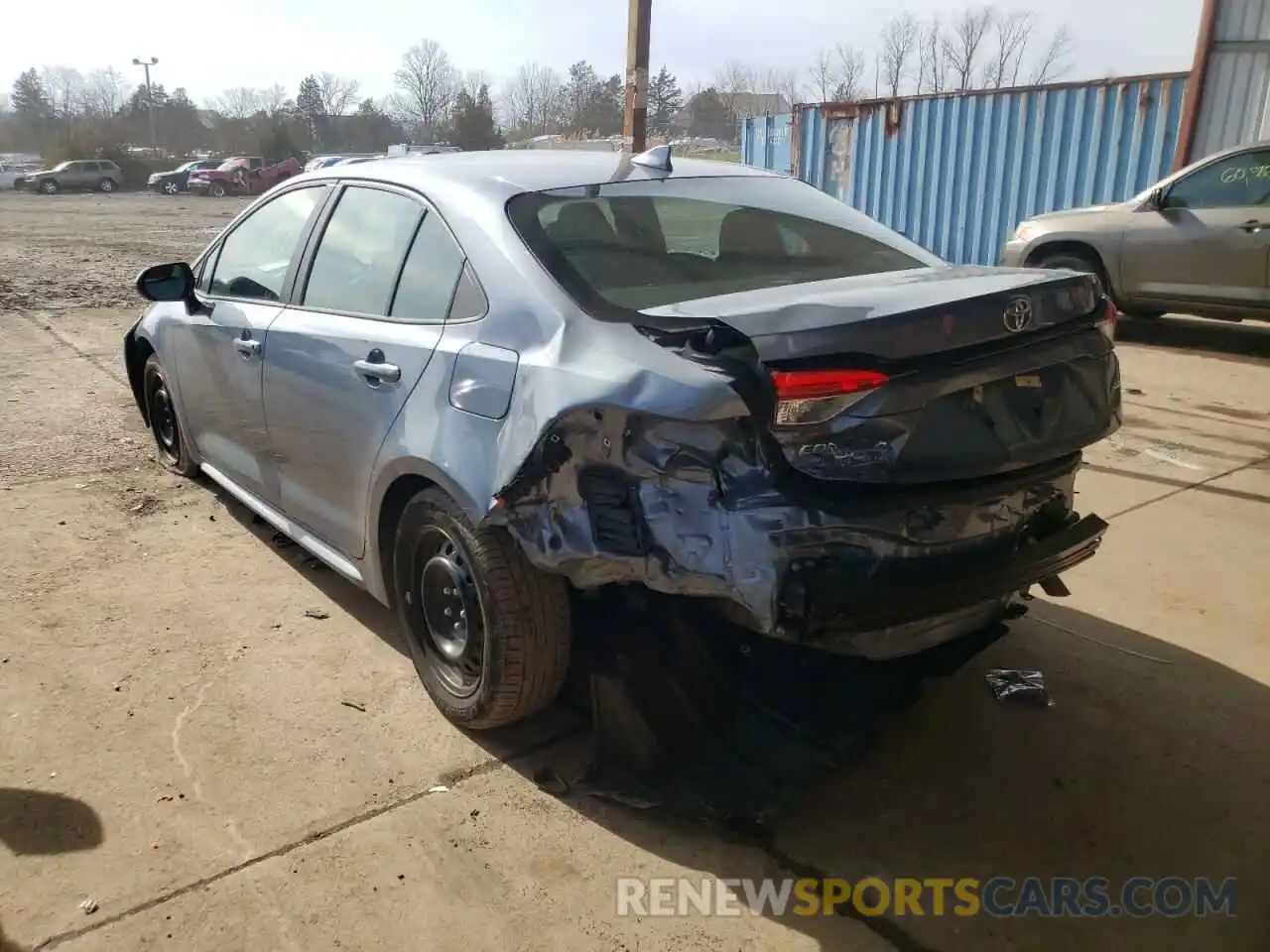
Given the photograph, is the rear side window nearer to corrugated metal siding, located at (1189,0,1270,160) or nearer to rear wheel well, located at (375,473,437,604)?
rear wheel well, located at (375,473,437,604)

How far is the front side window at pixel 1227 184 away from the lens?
26.9 ft

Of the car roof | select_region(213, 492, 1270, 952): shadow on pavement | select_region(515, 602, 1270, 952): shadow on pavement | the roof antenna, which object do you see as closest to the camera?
select_region(515, 602, 1270, 952): shadow on pavement

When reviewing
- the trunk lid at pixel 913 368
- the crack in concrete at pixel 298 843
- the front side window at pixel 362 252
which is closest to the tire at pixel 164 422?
the front side window at pixel 362 252

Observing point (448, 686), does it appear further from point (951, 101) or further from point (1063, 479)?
point (951, 101)

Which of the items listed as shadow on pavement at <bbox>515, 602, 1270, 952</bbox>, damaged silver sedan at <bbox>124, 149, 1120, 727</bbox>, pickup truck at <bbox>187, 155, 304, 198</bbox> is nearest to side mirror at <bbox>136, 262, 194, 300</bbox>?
damaged silver sedan at <bbox>124, 149, 1120, 727</bbox>

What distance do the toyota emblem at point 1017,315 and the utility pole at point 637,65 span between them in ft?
17.7

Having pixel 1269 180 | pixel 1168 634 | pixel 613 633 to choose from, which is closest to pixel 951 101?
pixel 1269 180

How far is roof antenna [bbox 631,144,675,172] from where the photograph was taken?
3408 mm

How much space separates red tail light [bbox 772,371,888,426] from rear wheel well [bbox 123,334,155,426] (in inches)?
165

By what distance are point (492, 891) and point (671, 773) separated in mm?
579

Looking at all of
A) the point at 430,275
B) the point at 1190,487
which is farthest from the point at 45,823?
the point at 1190,487

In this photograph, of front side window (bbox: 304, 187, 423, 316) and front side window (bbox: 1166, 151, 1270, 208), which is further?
front side window (bbox: 1166, 151, 1270, 208)

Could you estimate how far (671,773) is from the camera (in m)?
2.72

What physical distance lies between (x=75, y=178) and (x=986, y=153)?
149 feet
